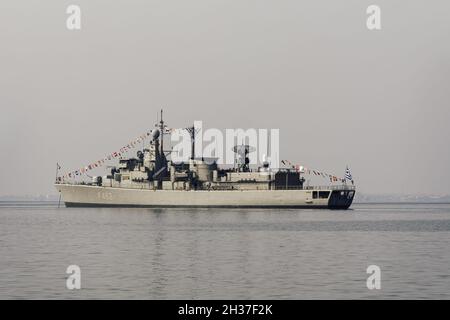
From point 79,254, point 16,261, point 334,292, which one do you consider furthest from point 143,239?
point 334,292

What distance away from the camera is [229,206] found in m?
102

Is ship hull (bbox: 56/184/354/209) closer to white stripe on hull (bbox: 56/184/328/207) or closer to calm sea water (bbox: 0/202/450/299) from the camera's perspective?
white stripe on hull (bbox: 56/184/328/207)

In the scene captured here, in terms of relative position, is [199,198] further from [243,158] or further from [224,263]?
[224,263]

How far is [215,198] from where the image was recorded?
333 feet

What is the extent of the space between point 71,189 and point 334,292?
90.6m

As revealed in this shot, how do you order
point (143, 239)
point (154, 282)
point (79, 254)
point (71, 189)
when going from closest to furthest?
1. point (154, 282)
2. point (79, 254)
3. point (143, 239)
4. point (71, 189)

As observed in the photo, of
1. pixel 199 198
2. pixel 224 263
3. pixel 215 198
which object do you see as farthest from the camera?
pixel 199 198

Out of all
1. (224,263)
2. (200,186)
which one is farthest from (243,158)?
(224,263)

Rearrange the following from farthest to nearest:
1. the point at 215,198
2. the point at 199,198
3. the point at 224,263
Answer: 1. the point at 199,198
2. the point at 215,198
3. the point at 224,263

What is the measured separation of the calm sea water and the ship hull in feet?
136

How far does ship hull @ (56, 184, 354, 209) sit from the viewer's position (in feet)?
327

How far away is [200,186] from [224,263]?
69.0 m
